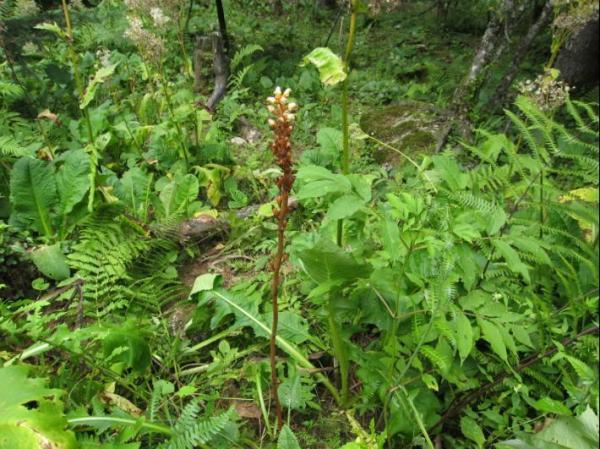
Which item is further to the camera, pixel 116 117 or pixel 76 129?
pixel 116 117

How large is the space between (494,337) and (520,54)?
4035 mm

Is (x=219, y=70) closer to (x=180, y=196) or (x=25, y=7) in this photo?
(x=25, y=7)

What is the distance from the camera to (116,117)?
15.6ft

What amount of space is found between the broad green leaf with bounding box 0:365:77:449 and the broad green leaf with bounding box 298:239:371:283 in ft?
3.55

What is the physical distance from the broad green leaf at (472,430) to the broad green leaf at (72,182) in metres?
2.69

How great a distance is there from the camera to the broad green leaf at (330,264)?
1741 mm

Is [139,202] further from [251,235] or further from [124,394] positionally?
[124,394]

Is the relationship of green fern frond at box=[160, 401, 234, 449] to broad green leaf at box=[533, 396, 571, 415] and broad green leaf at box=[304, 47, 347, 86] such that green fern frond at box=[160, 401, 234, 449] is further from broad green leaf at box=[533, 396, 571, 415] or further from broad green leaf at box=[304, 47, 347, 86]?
broad green leaf at box=[304, 47, 347, 86]

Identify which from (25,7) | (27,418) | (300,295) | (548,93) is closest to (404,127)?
(548,93)

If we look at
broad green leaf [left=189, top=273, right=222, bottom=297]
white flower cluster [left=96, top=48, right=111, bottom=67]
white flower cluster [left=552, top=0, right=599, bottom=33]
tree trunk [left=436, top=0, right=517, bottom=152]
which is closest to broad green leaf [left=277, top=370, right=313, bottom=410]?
broad green leaf [left=189, top=273, right=222, bottom=297]

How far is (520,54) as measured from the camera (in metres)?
4.58

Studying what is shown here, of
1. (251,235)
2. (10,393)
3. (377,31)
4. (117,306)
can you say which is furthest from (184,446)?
(377,31)

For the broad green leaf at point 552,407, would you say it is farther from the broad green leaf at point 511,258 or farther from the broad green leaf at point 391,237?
the broad green leaf at point 391,237

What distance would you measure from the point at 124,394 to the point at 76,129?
9.52 ft
